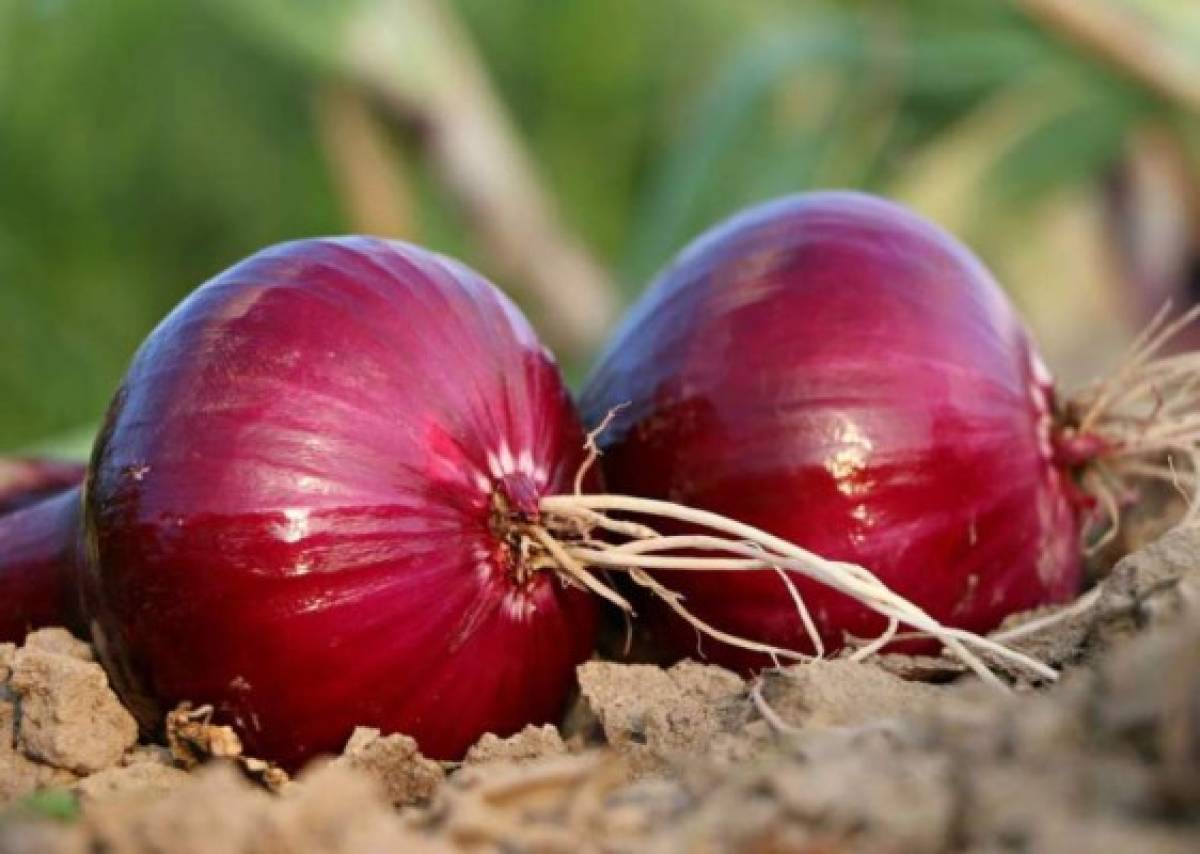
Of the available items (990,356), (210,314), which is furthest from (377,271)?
(990,356)

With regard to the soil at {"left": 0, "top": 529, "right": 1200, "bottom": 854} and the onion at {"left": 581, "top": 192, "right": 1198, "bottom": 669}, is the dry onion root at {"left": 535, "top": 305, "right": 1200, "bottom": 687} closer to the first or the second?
the onion at {"left": 581, "top": 192, "right": 1198, "bottom": 669}

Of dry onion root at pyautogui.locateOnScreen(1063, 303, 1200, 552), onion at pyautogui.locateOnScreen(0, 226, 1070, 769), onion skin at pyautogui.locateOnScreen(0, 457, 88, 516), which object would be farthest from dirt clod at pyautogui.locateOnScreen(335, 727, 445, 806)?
dry onion root at pyautogui.locateOnScreen(1063, 303, 1200, 552)

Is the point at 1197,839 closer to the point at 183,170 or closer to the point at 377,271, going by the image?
the point at 377,271

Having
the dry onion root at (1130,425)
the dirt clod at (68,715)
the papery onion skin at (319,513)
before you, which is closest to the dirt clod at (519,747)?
the papery onion skin at (319,513)

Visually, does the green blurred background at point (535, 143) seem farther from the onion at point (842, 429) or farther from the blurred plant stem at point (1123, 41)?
the onion at point (842, 429)

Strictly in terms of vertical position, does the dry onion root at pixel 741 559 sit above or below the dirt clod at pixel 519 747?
above

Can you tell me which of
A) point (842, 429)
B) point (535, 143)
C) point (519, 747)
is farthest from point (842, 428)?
point (535, 143)

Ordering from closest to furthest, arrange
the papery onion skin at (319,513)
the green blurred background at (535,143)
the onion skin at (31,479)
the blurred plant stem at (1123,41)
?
1. the papery onion skin at (319,513)
2. the onion skin at (31,479)
3. the blurred plant stem at (1123,41)
4. the green blurred background at (535,143)
